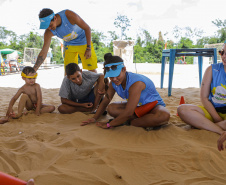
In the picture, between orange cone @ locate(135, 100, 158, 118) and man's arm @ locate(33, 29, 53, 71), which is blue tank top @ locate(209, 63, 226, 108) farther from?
man's arm @ locate(33, 29, 53, 71)

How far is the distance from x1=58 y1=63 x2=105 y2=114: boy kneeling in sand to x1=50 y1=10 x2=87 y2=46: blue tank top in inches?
21.1

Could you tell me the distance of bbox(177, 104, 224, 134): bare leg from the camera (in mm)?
1779

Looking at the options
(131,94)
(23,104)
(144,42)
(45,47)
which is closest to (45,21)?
(45,47)

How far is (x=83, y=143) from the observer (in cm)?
166

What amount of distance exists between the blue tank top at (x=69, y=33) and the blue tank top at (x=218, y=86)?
183 centimetres

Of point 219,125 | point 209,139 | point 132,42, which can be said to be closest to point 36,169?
point 209,139

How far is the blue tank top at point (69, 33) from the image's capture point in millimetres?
2697

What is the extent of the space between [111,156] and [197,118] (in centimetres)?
93

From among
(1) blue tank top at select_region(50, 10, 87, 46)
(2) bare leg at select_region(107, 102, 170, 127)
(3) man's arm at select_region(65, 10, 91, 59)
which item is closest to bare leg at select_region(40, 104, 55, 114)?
(1) blue tank top at select_region(50, 10, 87, 46)

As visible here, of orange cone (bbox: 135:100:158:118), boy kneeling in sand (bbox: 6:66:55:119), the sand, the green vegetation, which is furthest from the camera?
the green vegetation

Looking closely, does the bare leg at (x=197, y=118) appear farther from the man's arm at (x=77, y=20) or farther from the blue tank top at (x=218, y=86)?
the man's arm at (x=77, y=20)

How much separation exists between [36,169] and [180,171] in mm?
909

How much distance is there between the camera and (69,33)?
2.78m

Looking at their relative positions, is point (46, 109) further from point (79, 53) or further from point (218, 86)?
point (218, 86)
